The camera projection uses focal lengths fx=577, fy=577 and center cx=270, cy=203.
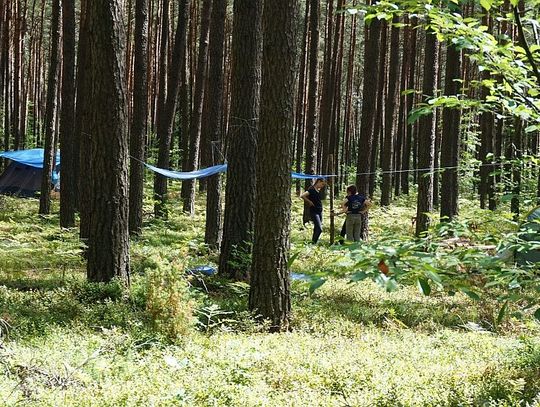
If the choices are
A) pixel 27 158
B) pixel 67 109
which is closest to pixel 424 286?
pixel 67 109

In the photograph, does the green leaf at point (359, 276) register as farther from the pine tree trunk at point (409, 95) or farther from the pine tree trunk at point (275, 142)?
the pine tree trunk at point (409, 95)

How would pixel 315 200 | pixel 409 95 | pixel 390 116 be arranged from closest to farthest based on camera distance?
pixel 315 200, pixel 390 116, pixel 409 95

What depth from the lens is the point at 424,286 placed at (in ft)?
6.95

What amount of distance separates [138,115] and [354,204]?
16.1 ft

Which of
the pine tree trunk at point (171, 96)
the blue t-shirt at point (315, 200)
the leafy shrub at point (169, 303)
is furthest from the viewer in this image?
the pine tree trunk at point (171, 96)

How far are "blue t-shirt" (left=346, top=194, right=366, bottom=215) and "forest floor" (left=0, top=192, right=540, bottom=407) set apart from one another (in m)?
3.95

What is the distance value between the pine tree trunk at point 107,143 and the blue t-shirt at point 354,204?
20.6ft

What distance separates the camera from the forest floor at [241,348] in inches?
152

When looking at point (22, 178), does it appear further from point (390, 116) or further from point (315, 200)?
point (390, 116)

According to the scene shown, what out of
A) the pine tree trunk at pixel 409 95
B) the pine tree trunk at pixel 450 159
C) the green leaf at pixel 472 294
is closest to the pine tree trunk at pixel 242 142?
the green leaf at pixel 472 294

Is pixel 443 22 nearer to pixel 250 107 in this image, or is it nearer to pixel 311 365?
pixel 311 365

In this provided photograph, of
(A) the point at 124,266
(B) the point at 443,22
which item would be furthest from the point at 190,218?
(B) the point at 443,22

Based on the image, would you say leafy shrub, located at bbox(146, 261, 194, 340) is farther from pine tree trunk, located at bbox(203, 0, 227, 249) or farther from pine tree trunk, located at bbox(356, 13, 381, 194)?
pine tree trunk, located at bbox(356, 13, 381, 194)

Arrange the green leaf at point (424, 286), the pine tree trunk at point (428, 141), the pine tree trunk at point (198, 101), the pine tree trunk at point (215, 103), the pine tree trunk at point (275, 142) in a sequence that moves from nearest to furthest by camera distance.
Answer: the green leaf at point (424, 286)
the pine tree trunk at point (275, 142)
the pine tree trunk at point (215, 103)
the pine tree trunk at point (428, 141)
the pine tree trunk at point (198, 101)
